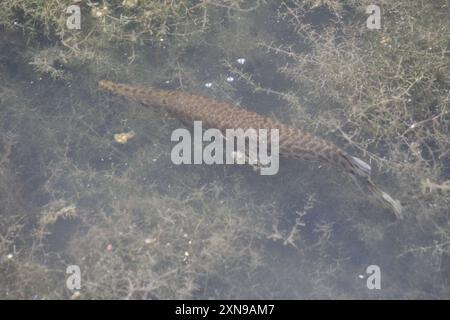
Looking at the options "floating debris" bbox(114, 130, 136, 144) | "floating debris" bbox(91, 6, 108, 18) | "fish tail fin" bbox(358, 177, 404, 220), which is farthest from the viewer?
"floating debris" bbox(91, 6, 108, 18)

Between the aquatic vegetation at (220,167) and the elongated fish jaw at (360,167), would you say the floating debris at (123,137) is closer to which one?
the aquatic vegetation at (220,167)

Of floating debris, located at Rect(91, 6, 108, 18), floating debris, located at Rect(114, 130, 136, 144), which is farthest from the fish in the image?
floating debris, located at Rect(91, 6, 108, 18)

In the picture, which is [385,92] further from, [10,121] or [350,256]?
[10,121]

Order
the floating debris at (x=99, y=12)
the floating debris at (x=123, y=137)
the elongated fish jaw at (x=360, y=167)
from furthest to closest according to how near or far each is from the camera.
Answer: the floating debris at (x=99, y=12)
the floating debris at (x=123, y=137)
the elongated fish jaw at (x=360, y=167)

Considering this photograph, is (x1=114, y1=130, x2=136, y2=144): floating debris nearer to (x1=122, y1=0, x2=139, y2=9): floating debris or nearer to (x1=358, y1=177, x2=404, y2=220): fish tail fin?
(x1=122, y1=0, x2=139, y2=9): floating debris

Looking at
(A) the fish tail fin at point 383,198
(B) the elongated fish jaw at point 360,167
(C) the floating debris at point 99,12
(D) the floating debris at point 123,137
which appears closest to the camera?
(B) the elongated fish jaw at point 360,167

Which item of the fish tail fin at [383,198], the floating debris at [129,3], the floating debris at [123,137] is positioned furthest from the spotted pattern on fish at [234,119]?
the floating debris at [129,3]

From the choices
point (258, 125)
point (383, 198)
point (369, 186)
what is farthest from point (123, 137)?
point (383, 198)
